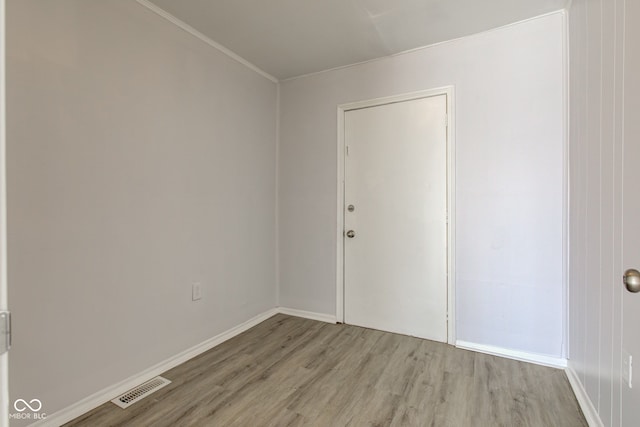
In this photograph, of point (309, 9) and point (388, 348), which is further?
point (388, 348)

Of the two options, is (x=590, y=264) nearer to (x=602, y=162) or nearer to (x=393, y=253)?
(x=602, y=162)

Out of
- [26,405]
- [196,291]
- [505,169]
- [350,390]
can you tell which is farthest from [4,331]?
[505,169]

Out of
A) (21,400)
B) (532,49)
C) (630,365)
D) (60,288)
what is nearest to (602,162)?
(630,365)

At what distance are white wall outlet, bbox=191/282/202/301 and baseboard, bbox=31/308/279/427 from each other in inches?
14.9

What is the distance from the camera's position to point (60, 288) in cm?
165

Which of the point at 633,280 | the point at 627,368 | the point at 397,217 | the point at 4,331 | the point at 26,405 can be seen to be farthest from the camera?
the point at 397,217

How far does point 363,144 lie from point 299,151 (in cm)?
70

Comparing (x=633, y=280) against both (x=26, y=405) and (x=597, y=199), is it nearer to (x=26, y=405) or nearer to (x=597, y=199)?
(x=597, y=199)

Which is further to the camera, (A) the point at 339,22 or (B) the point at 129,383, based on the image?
(A) the point at 339,22

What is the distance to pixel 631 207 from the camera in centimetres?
123

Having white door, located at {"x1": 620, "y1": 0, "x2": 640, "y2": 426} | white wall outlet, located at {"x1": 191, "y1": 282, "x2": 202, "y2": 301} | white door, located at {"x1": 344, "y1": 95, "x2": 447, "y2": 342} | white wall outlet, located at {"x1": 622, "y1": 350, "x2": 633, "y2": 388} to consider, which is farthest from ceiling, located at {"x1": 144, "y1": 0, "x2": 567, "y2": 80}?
white wall outlet, located at {"x1": 622, "y1": 350, "x2": 633, "y2": 388}

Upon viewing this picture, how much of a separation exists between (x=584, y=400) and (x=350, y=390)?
4.34ft

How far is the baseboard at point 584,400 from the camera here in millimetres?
1585

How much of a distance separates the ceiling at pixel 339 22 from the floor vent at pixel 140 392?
2523 mm
